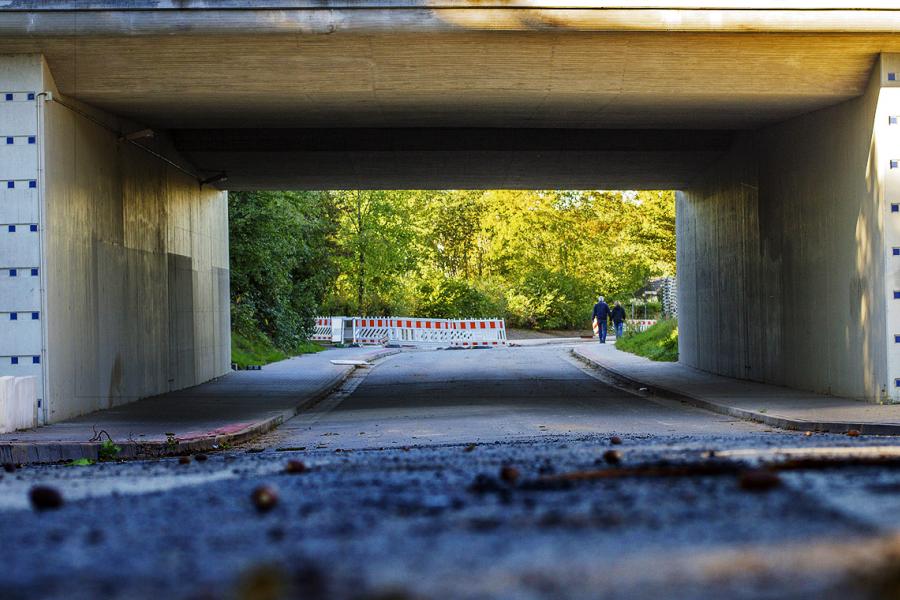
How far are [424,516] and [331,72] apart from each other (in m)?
12.7

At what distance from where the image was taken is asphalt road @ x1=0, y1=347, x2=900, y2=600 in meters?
3.08

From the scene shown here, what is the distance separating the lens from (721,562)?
3.26 m

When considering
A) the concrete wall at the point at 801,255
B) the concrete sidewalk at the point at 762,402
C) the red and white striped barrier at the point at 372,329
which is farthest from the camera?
the red and white striped barrier at the point at 372,329

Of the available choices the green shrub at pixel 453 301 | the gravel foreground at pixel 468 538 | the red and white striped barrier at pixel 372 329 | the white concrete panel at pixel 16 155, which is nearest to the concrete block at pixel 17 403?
the white concrete panel at pixel 16 155

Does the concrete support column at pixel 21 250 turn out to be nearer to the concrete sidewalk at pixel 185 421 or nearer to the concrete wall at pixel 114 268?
the concrete wall at pixel 114 268

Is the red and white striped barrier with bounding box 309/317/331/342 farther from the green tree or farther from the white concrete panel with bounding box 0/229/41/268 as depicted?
the white concrete panel with bounding box 0/229/41/268

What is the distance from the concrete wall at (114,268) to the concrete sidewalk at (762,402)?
9804mm

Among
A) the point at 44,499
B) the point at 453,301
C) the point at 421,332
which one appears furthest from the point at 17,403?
the point at 453,301

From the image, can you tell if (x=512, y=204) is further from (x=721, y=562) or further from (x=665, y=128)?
(x=721, y=562)

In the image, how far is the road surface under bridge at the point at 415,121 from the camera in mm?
15250

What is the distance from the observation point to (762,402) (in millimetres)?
17594

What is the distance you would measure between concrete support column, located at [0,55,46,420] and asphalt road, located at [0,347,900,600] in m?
7.56

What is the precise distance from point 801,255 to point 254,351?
18871 mm

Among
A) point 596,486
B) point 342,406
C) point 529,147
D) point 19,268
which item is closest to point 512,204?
point 529,147
